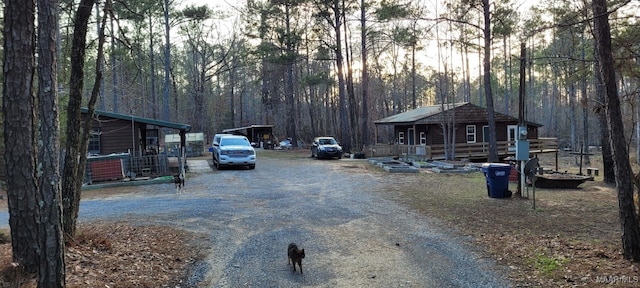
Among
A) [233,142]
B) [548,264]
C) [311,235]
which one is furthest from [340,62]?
[548,264]

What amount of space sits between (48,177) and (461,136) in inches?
1144

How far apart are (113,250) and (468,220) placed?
247 inches

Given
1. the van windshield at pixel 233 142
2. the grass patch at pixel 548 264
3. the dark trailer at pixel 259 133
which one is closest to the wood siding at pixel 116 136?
the van windshield at pixel 233 142

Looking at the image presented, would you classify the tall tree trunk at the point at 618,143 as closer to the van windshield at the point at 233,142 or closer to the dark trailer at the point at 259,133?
the van windshield at the point at 233,142

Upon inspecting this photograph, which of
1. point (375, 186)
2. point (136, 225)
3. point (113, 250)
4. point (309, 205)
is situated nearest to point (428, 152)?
point (375, 186)

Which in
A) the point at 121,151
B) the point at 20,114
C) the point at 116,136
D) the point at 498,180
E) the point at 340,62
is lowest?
the point at 498,180

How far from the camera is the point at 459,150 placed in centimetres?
2811

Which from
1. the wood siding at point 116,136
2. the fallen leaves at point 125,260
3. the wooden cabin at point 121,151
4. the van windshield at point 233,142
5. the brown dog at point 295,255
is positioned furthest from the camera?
the van windshield at point 233,142

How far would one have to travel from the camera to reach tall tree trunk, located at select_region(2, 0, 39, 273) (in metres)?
3.66

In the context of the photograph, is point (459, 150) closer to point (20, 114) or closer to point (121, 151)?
point (121, 151)

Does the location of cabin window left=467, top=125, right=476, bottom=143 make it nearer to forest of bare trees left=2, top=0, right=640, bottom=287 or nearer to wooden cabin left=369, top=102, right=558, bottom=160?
wooden cabin left=369, top=102, right=558, bottom=160

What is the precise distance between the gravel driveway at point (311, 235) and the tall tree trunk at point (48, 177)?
175 cm

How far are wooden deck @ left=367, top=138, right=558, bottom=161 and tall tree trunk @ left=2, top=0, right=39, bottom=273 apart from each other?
2476 centimetres

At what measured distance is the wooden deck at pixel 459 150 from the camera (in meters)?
27.6
